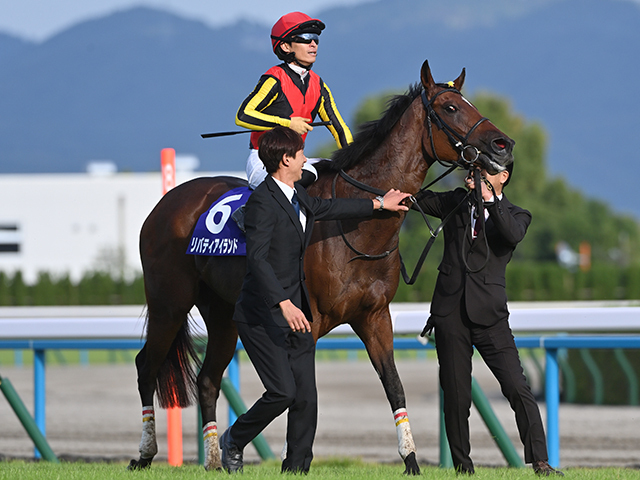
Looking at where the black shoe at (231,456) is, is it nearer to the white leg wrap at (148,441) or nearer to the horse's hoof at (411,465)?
the horse's hoof at (411,465)

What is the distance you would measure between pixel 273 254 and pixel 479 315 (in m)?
1.02

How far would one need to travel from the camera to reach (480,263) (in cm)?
416

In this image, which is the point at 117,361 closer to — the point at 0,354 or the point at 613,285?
the point at 0,354

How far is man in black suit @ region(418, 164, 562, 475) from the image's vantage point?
406 centimetres

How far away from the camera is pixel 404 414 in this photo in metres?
4.29

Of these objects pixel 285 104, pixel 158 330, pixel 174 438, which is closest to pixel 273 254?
pixel 285 104

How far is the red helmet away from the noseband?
2.47 feet

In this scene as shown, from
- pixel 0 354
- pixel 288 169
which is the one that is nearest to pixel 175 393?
pixel 288 169

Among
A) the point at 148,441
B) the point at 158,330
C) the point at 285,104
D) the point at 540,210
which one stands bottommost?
the point at 540,210

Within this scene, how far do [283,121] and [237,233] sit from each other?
0.62 m

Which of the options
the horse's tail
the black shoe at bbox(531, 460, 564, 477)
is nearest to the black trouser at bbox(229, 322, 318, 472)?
the black shoe at bbox(531, 460, 564, 477)

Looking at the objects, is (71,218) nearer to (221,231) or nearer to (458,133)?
(221,231)

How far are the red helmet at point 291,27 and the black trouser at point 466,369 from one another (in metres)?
1.65

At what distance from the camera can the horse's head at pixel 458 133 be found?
158 inches
